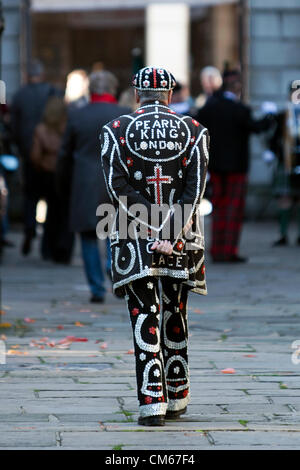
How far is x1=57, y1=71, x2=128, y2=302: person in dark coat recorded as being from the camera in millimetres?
9555

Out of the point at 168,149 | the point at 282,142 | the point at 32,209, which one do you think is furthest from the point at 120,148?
the point at 282,142

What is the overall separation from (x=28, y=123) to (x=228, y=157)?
7.17ft

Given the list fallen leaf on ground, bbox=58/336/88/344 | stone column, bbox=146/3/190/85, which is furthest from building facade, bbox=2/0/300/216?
fallen leaf on ground, bbox=58/336/88/344

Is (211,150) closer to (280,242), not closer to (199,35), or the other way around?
(280,242)

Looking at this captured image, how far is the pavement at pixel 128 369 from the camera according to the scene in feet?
17.5

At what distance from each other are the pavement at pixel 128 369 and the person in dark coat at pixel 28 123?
1677mm

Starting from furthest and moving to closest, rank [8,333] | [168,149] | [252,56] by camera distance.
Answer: [252,56], [8,333], [168,149]

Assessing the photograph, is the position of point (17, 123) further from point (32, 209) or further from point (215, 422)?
point (215, 422)

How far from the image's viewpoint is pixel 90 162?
31.5ft

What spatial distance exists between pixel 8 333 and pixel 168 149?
10.1 feet

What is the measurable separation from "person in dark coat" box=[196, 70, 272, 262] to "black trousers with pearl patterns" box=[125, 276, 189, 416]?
6861mm

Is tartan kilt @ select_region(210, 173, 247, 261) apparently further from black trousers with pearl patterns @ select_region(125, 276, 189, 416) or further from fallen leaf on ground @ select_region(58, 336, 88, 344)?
black trousers with pearl patterns @ select_region(125, 276, 189, 416)

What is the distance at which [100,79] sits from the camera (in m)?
9.62
